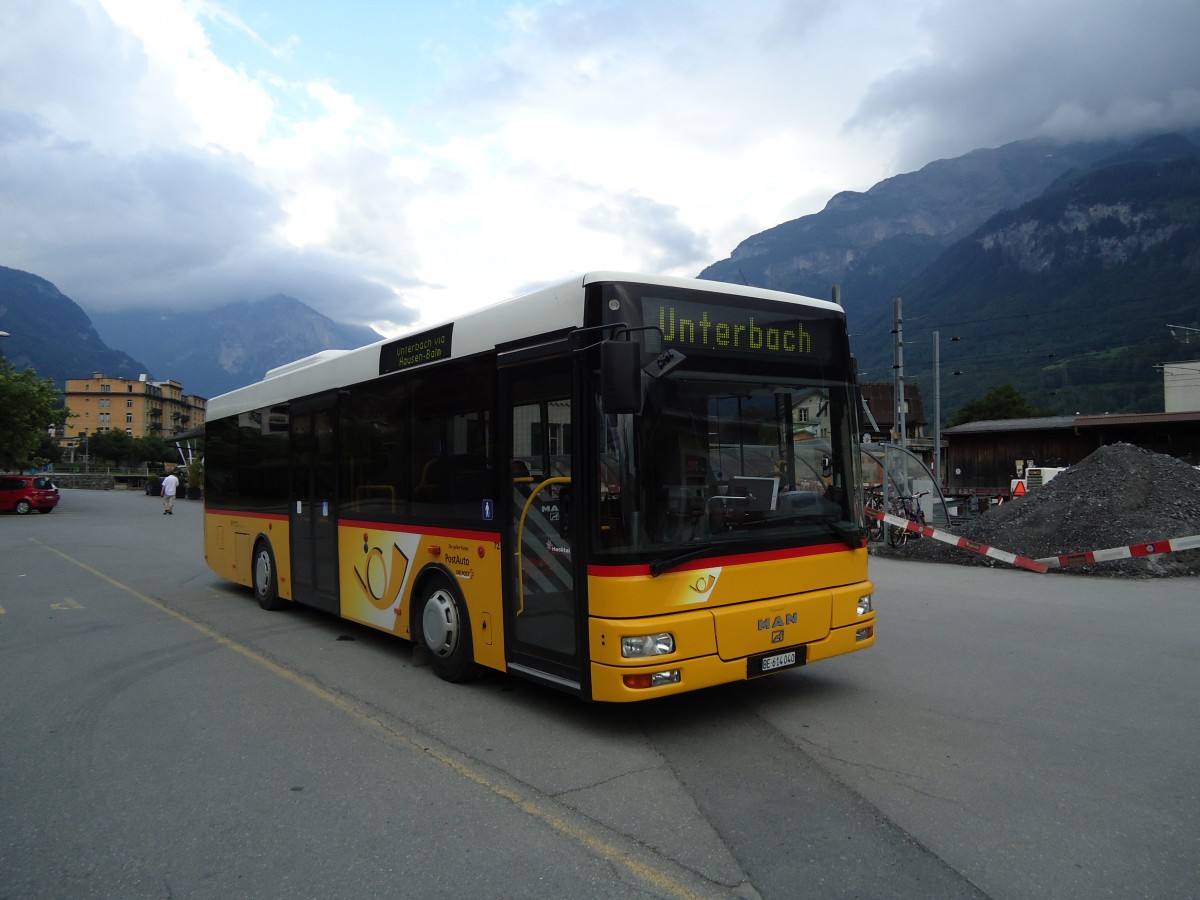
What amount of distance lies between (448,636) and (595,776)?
7.70 ft

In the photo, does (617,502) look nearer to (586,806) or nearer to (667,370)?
(667,370)

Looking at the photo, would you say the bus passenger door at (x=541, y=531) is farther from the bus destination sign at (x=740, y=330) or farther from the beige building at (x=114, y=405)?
the beige building at (x=114, y=405)

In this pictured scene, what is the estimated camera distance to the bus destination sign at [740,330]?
534cm

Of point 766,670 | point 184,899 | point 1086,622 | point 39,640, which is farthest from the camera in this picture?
point 1086,622

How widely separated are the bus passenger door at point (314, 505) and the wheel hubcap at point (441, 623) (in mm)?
2161

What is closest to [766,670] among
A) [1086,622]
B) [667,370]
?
[667,370]

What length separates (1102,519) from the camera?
49.7ft

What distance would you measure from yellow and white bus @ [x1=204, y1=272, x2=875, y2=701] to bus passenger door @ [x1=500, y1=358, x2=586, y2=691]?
0.05ft

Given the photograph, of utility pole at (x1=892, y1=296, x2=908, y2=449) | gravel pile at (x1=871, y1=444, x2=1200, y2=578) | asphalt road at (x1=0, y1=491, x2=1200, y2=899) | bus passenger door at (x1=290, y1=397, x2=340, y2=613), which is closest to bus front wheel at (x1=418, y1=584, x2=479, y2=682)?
asphalt road at (x1=0, y1=491, x2=1200, y2=899)

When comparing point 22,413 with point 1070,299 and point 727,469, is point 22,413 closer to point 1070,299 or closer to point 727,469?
point 727,469

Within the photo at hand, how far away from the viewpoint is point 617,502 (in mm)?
5078

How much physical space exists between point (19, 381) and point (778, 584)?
4497cm

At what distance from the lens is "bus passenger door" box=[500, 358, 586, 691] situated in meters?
5.42

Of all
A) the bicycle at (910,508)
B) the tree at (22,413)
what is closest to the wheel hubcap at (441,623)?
the bicycle at (910,508)
